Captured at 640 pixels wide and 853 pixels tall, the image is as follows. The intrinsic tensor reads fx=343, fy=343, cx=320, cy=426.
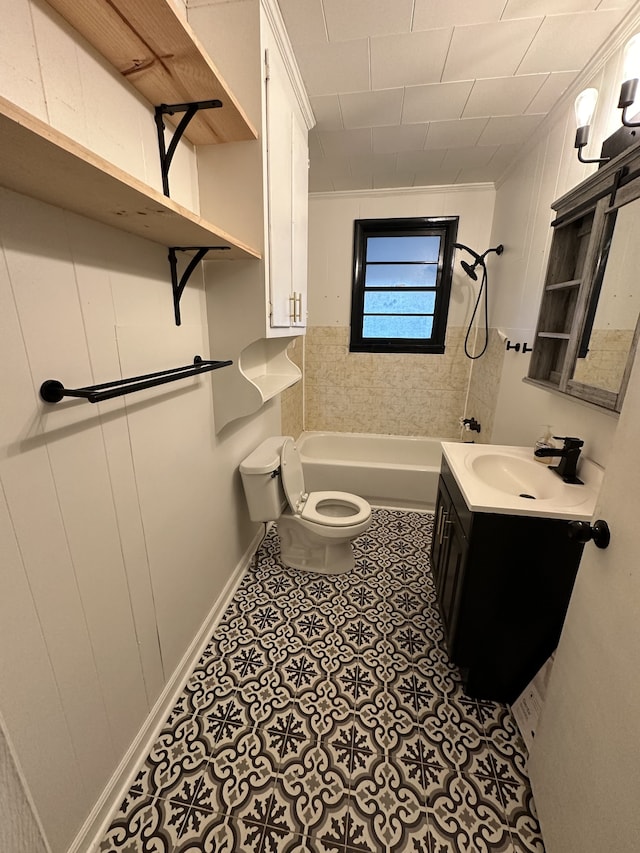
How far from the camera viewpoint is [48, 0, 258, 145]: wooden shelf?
74 centimetres

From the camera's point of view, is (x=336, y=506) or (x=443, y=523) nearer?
(x=443, y=523)

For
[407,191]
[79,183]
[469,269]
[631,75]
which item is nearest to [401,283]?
[469,269]

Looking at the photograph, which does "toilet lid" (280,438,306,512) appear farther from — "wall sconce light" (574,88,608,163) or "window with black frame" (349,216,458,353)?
"wall sconce light" (574,88,608,163)

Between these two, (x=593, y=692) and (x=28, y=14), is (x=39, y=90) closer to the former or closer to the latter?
(x=28, y=14)

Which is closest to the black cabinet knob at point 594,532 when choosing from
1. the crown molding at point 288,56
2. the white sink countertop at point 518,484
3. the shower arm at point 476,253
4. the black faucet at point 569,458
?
the white sink countertop at point 518,484

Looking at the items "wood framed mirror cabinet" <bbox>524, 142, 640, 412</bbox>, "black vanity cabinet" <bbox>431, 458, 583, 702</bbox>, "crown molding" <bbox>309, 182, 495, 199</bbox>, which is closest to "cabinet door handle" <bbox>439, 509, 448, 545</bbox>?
"black vanity cabinet" <bbox>431, 458, 583, 702</bbox>

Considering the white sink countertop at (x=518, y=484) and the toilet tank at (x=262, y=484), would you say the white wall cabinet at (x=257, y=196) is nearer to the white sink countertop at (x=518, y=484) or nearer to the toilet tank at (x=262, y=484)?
the toilet tank at (x=262, y=484)

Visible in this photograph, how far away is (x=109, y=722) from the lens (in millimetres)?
Answer: 1049

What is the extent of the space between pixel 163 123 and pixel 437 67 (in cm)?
126

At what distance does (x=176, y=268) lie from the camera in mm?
1264

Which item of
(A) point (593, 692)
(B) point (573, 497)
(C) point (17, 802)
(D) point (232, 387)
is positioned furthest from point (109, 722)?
(B) point (573, 497)

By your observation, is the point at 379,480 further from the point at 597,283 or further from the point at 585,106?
the point at 585,106

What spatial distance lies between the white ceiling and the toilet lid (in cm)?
183

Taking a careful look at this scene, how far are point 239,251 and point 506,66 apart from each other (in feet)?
4.81
